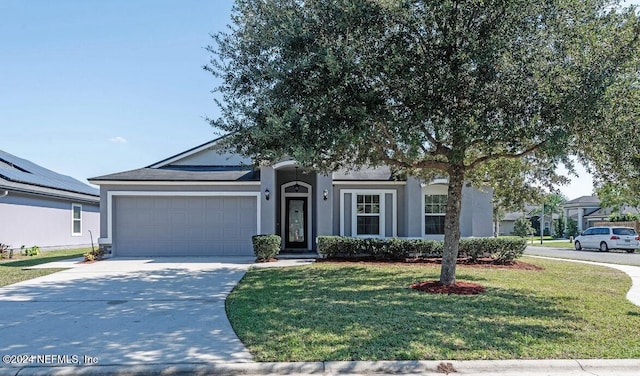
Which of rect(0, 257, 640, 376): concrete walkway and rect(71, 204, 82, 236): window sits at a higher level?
rect(71, 204, 82, 236): window

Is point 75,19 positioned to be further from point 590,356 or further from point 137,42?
point 590,356

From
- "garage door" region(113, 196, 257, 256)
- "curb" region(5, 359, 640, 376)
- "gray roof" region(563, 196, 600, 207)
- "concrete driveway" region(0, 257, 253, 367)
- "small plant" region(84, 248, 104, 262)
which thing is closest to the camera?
"curb" region(5, 359, 640, 376)

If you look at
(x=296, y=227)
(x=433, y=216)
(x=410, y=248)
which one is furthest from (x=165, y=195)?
(x=433, y=216)

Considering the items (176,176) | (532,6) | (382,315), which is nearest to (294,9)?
(532,6)

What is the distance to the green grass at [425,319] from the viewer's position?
5516 mm

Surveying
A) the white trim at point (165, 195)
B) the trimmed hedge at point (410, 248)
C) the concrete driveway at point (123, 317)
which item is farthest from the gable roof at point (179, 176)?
the concrete driveway at point (123, 317)

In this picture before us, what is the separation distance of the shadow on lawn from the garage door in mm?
6641

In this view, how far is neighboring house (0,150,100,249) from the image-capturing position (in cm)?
1936

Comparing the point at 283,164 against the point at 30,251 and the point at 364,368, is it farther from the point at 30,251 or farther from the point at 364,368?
the point at 30,251

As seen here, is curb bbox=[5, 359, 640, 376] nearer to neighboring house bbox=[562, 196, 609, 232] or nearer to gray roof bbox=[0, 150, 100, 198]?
gray roof bbox=[0, 150, 100, 198]

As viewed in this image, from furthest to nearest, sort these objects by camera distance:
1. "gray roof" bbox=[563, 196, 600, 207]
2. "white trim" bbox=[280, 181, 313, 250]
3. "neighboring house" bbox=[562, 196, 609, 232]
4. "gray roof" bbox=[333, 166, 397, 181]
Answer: "gray roof" bbox=[563, 196, 600, 207]
"neighboring house" bbox=[562, 196, 609, 232]
"white trim" bbox=[280, 181, 313, 250]
"gray roof" bbox=[333, 166, 397, 181]

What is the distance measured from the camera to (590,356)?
5.38m

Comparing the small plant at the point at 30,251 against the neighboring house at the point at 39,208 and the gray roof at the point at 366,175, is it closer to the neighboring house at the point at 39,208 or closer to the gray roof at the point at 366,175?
the neighboring house at the point at 39,208

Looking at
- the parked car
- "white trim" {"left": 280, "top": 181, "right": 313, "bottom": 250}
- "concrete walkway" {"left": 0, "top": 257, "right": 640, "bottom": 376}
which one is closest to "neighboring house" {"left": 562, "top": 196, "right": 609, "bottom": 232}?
the parked car
